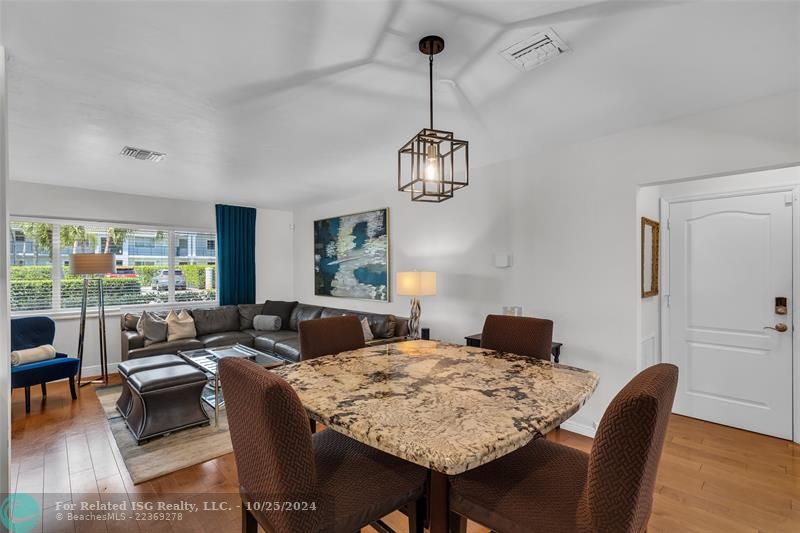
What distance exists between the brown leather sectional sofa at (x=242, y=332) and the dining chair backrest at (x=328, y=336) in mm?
1390

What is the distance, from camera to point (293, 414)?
3.32 ft

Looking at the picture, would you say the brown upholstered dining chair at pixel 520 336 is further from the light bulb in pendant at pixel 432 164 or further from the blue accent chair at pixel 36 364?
the blue accent chair at pixel 36 364

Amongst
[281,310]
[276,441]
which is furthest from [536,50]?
[281,310]

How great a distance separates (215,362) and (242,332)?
1.59 meters

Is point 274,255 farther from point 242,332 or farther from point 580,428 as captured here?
point 580,428

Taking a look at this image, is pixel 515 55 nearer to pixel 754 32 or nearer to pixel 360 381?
pixel 754 32

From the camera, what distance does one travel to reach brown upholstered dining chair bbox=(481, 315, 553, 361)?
2014mm

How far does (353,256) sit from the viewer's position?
17.1ft

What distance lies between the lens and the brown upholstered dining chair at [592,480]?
2.93 ft

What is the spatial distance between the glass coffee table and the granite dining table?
6.48 feet

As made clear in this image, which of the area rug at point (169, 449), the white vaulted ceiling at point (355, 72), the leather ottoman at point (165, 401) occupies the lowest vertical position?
the area rug at point (169, 449)

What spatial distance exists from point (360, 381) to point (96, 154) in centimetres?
353

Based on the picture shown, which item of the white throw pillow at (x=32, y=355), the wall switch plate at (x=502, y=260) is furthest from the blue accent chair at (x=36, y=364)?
the wall switch plate at (x=502, y=260)

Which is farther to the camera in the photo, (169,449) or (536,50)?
(169,449)
